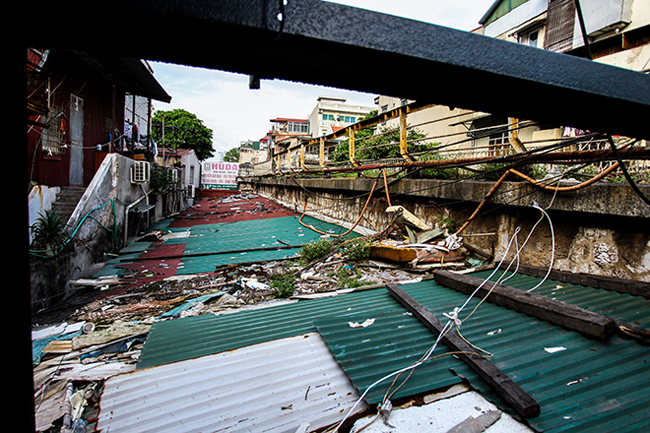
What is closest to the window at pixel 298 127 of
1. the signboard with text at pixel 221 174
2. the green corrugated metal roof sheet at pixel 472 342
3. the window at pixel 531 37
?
the signboard with text at pixel 221 174

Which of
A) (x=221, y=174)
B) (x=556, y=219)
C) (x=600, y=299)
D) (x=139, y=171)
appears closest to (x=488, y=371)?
(x=600, y=299)

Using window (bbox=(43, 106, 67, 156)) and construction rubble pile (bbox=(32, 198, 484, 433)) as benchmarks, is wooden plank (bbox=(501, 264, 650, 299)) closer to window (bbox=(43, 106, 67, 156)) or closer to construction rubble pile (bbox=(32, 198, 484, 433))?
construction rubble pile (bbox=(32, 198, 484, 433))

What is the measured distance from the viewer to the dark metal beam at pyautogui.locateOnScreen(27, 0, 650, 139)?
86cm

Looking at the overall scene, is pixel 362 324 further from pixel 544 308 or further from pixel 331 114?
pixel 331 114

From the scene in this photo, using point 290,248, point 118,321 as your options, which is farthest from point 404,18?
point 290,248

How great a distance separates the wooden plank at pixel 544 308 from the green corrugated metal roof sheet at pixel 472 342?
0.22 ft

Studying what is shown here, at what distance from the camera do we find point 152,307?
4891mm

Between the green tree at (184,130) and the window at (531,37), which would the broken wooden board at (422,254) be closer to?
the window at (531,37)

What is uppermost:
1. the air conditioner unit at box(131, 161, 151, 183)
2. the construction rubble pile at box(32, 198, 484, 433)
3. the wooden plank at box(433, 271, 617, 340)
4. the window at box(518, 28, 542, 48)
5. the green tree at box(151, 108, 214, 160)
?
the window at box(518, 28, 542, 48)

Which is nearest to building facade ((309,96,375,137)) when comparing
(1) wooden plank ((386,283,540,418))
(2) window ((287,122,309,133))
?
(2) window ((287,122,309,133))

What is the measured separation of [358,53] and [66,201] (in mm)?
11290

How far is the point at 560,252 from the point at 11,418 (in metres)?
4.90

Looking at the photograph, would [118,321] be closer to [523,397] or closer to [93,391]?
[93,391]

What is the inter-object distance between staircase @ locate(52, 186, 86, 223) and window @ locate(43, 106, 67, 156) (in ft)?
3.63
